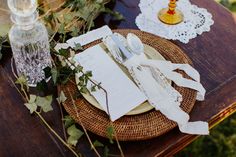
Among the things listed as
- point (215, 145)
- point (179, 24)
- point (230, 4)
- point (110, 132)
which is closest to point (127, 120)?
point (110, 132)

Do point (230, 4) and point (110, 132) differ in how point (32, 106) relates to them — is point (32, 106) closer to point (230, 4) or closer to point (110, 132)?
point (110, 132)

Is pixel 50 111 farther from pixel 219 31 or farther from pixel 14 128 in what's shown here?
pixel 219 31

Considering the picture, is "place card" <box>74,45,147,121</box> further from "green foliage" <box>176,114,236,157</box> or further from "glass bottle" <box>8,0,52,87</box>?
"green foliage" <box>176,114,236,157</box>

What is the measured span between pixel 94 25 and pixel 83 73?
241 millimetres

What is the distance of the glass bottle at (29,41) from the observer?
824mm

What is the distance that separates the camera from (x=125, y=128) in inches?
31.9

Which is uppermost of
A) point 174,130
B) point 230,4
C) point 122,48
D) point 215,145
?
point 122,48

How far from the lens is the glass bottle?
2.70 ft

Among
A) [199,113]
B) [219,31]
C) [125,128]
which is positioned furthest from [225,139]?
[125,128]

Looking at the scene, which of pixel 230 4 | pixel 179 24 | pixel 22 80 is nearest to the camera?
pixel 22 80

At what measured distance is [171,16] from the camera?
1105mm

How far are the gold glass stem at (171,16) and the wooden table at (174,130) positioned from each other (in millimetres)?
73

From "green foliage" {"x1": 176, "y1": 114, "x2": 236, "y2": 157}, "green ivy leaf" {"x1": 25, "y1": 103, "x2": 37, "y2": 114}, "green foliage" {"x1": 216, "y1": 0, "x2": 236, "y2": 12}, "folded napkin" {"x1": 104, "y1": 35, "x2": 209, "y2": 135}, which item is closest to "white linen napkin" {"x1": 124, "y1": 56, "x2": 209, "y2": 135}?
"folded napkin" {"x1": 104, "y1": 35, "x2": 209, "y2": 135}

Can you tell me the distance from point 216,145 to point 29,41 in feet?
2.94
